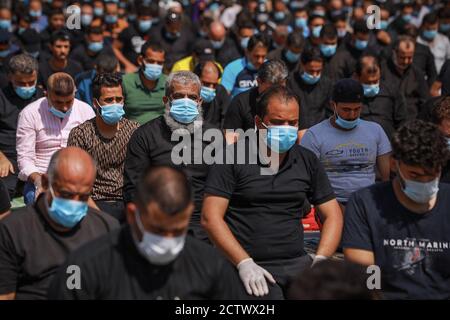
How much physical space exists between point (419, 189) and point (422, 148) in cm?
22

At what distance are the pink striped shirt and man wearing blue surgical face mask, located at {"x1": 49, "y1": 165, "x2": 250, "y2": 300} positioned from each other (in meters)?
3.62

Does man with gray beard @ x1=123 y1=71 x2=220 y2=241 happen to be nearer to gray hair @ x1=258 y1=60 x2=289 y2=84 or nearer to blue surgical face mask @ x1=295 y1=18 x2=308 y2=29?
gray hair @ x1=258 y1=60 x2=289 y2=84

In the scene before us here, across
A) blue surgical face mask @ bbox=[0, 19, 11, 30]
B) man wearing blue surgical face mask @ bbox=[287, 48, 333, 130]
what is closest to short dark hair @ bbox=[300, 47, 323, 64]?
man wearing blue surgical face mask @ bbox=[287, 48, 333, 130]

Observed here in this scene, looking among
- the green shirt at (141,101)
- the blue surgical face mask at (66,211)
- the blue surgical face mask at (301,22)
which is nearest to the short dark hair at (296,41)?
the green shirt at (141,101)

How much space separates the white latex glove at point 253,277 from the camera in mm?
4598

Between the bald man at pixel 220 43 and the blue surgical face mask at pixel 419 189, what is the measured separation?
28.3ft

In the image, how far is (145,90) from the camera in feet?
28.6

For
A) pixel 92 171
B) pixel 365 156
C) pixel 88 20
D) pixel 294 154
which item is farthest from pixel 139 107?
pixel 88 20

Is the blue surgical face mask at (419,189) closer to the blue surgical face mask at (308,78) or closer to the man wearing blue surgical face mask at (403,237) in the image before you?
the man wearing blue surgical face mask at (403,237)
